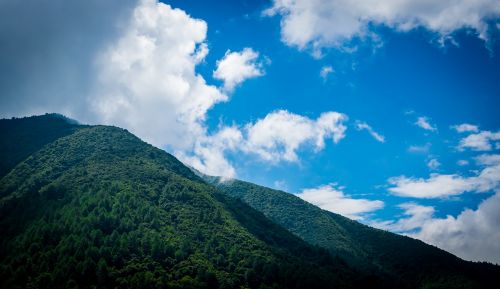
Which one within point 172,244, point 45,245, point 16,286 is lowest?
point 16,286

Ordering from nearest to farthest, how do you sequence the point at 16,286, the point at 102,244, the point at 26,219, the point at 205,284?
the point at 16,286 < the point at 205,284 < the point at 102,244 < the point at 26,219

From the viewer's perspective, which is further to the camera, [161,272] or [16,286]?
[161,272]

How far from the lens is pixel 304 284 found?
167125 millimetres

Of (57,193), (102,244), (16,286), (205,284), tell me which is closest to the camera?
(16,286)

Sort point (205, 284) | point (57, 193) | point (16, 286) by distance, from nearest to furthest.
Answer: point (16, 286) < point (205, 284) < point (57, 193)

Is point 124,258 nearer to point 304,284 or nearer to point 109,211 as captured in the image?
point 109,211

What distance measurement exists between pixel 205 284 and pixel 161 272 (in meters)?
16.4

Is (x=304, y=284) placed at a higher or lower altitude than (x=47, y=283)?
higher

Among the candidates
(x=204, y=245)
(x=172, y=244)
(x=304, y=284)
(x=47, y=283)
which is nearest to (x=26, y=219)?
(x=47, y=283)

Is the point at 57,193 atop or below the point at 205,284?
atop

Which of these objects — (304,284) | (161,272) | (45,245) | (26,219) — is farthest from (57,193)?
(304,284)

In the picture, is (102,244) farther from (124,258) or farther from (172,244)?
(172,244)

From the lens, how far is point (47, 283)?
445ft

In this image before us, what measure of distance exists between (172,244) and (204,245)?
60.6ft
